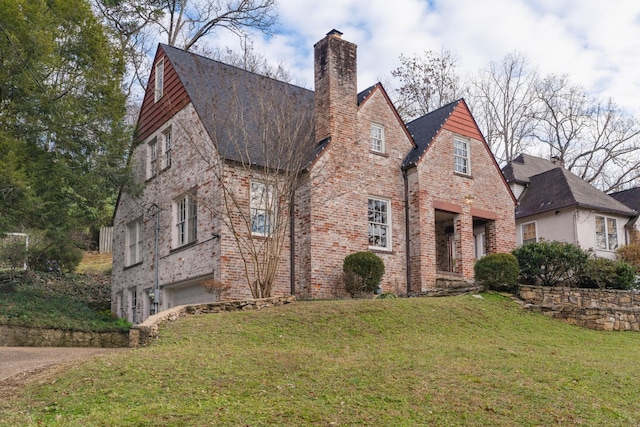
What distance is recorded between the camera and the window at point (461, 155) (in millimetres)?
20598

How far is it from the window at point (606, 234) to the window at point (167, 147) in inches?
679

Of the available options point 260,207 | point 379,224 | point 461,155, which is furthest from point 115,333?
point 461,155

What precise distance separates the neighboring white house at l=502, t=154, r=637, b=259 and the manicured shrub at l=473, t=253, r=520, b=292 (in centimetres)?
1016

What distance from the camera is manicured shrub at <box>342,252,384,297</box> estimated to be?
56.3ft

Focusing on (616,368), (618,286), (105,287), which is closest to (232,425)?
(616,368)

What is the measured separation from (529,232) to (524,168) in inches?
167

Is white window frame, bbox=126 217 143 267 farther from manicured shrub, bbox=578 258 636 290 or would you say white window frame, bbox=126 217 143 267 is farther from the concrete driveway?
manicured shrub, bbox=578 258 636 290

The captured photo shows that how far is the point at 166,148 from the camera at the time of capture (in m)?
20.3

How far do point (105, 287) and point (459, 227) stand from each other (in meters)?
12.7

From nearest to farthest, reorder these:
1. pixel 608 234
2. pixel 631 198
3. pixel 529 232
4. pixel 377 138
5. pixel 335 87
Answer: pixel 335 87 → pixel 377 138 → pixel 608 234 → pixel 529 232 → pixel 631 198

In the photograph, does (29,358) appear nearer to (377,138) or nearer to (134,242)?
(134,242)

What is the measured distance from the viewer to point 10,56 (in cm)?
1673

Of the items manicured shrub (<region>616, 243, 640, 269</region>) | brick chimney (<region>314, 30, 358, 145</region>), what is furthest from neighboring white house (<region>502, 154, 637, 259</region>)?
brick chimney (<region>314, 30, 358, 145</region>)

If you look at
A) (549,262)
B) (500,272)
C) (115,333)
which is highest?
(549,262)
